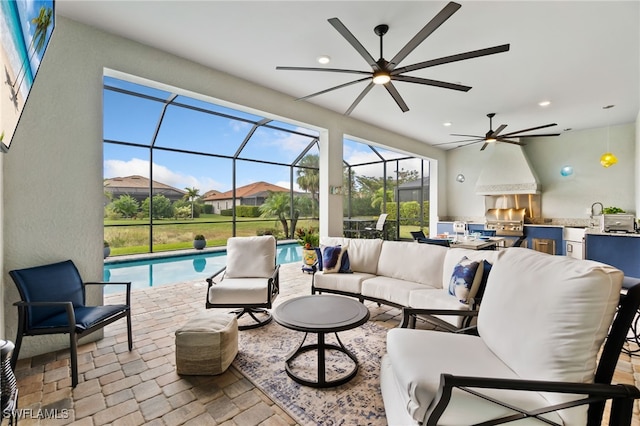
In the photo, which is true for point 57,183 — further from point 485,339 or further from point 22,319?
point 485,339

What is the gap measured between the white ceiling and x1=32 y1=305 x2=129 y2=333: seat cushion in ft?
8.98

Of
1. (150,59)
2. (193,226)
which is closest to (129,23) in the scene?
(150,59)

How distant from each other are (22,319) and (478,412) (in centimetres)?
299

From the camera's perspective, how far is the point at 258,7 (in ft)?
8.81

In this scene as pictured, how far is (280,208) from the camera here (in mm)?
10398

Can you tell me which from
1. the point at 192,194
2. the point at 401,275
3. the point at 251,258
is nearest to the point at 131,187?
the point at 192,194

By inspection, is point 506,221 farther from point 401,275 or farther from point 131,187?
point 131,187

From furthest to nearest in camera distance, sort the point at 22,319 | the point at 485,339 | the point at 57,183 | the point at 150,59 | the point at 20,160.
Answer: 1. the point at 150,59
2. the point at 57,183
3. the point at 20,160
4. the point at 22,319
5. the point at 485,339

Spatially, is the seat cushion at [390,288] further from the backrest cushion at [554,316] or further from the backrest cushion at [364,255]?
the backrest cushion at [554,316]

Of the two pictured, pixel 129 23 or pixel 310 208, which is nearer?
pixel 129 23

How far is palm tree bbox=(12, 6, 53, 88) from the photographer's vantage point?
1307 millimetres

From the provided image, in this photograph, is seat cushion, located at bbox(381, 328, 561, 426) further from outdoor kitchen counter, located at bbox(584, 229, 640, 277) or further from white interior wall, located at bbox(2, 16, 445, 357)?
outdoor kitchen counter, located at bbox(584, 229, 640, 277)

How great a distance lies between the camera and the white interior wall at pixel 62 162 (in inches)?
96.6

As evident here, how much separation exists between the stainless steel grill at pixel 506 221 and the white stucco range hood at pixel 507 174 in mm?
575
